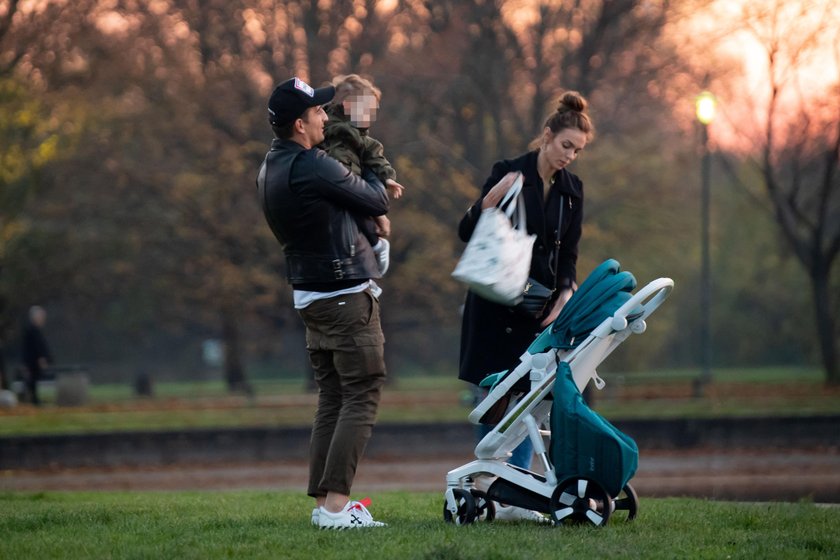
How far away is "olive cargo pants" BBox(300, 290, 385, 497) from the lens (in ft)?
20.3

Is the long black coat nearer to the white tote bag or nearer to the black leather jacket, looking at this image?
the white tote bag

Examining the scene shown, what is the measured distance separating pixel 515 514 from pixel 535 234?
4.94 ft

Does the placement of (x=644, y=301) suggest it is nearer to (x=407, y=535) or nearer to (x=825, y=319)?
(x=407, y=535)

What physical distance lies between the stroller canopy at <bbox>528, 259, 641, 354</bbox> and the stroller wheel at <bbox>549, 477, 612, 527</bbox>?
703mm

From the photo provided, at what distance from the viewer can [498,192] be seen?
21.7 ft

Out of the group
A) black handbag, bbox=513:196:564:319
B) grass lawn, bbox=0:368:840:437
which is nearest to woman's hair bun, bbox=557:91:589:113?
black handbag, bbox=513:196:564:319

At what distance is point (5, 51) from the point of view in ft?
80.6

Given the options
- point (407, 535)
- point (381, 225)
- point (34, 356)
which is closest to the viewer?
point (407, 535)

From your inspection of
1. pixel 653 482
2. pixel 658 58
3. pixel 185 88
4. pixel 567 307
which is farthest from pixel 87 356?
pixel 567 307

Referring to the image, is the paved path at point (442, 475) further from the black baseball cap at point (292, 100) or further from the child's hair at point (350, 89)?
the black baseball cap at point (292, 100)

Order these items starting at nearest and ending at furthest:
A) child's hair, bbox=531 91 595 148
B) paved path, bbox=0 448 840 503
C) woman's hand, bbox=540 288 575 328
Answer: child's hair, bbox=531 91 595 148 < woman's hand, bbox=540 288 575 328 < paved path, bbox=0 448 840 503

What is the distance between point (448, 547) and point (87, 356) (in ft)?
169

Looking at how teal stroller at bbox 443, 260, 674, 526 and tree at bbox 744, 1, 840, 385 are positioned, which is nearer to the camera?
teal stroller at bbox 443, 260, 674, 526

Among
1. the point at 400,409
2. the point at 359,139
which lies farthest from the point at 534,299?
the point at 400,409
